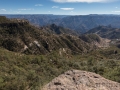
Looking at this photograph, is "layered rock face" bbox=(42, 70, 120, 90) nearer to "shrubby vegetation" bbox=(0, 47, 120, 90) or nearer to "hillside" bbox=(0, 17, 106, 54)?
"shrubby vegetation" bbox=(0, 47, 120, 90)

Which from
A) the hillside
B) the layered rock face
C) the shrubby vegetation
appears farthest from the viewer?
the hillside

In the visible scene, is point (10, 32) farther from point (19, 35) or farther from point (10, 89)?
point (10, 89)

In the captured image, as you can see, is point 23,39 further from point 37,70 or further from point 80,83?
point 80,83

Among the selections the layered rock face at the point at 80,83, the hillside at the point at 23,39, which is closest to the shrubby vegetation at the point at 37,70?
the layered rock face at the point at 80,83

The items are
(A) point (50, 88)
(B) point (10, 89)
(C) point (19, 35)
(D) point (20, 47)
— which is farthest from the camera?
(C) point (19, 35)

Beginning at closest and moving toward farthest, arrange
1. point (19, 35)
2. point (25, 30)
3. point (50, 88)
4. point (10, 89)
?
1. point (50, 88)
2. point (10, 89)
3. point (19, 35)
4. point (25, 30)

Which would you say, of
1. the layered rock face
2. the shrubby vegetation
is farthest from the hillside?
the layered rock face

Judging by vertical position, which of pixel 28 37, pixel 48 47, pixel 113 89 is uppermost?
pixel 113 89

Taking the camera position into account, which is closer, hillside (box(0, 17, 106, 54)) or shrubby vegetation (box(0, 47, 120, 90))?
shrubby vegetation (box(0, 47, 120, 90))

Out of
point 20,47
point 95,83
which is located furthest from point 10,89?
point 20,47
